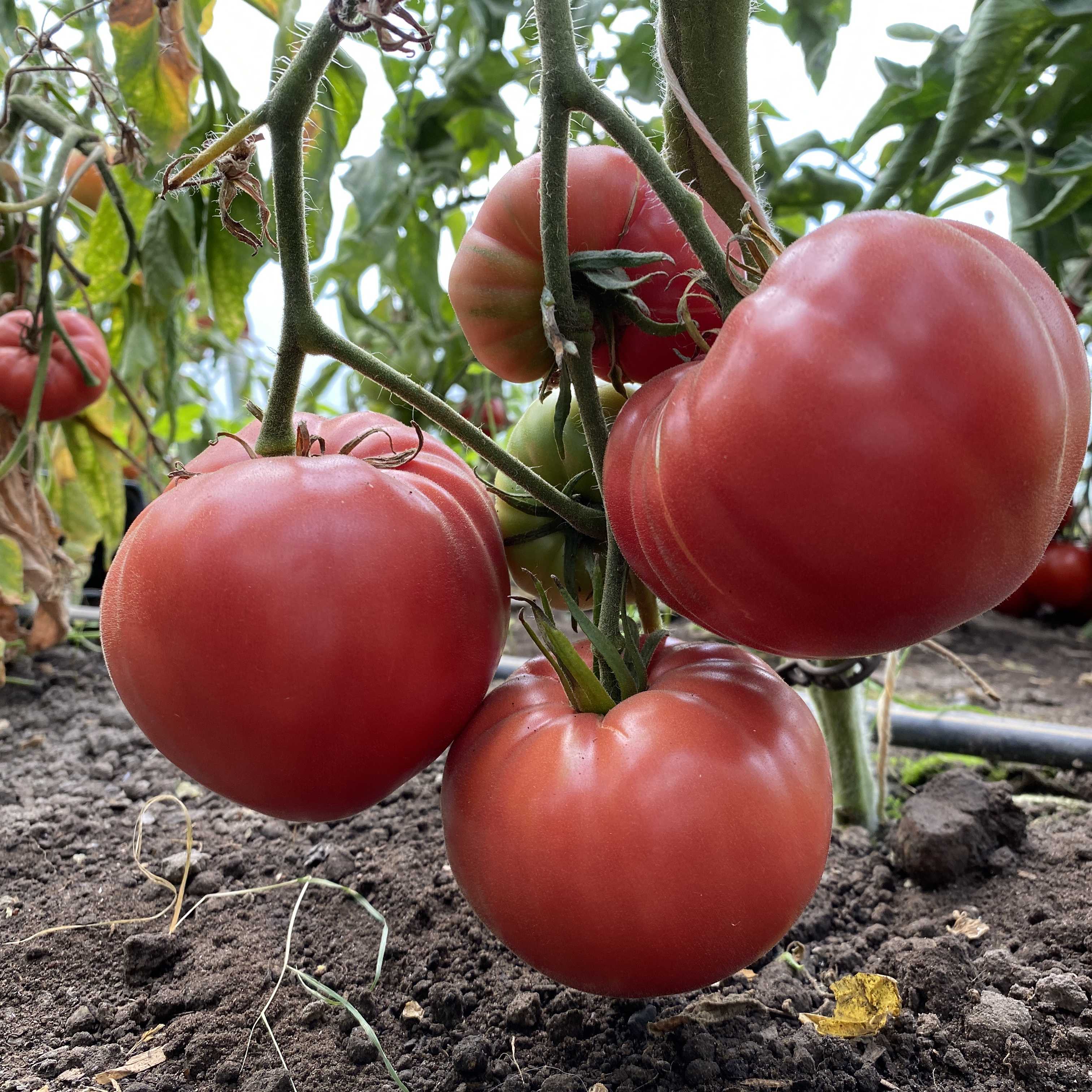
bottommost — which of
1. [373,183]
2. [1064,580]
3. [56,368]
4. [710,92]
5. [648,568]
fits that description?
[1064,580]

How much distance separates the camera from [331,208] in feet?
3.50

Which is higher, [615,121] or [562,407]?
[615,121]

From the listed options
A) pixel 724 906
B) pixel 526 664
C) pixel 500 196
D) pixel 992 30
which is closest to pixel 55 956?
pixel 526 664

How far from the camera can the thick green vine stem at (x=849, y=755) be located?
947 millimetres

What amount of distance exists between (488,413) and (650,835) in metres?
1.43

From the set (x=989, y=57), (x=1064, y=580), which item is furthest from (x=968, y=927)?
(x=1064, y=580)

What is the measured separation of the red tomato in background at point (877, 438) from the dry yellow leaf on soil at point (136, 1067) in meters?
0.52

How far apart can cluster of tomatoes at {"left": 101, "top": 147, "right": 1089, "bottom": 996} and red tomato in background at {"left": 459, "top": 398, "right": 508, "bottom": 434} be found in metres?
1.05

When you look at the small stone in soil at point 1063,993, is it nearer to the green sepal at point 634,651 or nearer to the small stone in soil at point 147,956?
the green sepal at point 634,651

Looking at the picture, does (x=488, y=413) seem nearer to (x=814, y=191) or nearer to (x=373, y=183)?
(x=373, y=183)

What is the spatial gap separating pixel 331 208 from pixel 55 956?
0.80 meters

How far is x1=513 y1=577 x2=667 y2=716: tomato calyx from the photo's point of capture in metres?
0.53

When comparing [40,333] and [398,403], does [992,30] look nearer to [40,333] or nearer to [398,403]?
[398,403]

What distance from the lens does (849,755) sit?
96 cm
